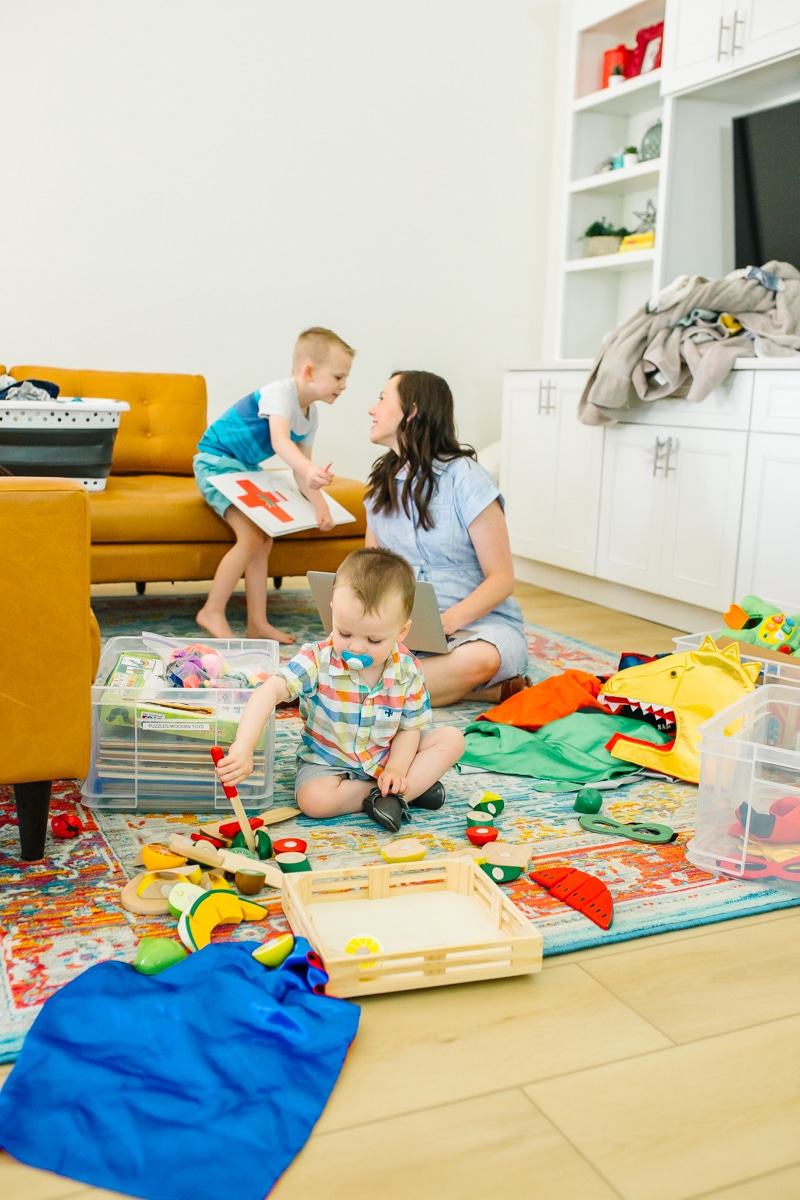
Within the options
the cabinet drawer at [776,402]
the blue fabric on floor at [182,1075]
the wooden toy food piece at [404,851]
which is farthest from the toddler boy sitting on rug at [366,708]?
the cabinet drawer at [776,402]

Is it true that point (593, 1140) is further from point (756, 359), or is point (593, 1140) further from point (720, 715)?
point (756, 359)

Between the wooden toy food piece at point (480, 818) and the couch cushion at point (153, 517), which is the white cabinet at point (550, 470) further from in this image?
the wooden toy food piece at point (480, 818)

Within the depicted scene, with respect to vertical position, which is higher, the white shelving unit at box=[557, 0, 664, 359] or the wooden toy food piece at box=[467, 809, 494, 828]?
the white shelving unit at box=[557, 0, 664, 359]

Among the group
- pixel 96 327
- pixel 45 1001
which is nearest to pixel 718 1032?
pixel 45 1001

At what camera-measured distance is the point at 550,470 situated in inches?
155

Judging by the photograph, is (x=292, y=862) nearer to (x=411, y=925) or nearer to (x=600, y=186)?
(x=411, y=925)

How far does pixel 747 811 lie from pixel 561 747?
0.56 metres

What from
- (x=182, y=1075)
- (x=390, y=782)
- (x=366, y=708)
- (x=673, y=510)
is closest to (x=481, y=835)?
(x=390, y=782)

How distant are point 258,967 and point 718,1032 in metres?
0.54

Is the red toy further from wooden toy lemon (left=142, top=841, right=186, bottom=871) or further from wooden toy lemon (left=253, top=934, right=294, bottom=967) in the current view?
wooden toy lemon (left=253, top=934, right=294, bottom=967)

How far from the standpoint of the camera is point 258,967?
1.22 meters

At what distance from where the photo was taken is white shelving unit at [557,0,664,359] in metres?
4.13

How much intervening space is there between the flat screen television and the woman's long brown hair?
165 cm

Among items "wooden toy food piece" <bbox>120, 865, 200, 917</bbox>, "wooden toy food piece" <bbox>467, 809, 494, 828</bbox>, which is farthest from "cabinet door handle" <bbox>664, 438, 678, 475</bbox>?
"wooden toy food piece" <bbox>120, 865, 200, 917</bbox>
